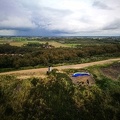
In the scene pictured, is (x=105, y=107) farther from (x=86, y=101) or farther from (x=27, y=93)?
(x=27, y=93)

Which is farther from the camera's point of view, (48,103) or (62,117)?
(48,103)

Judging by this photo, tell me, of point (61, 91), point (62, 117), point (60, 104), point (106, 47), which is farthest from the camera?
point (106, 47)

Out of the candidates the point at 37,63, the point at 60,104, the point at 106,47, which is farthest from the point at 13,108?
the point at 106,47

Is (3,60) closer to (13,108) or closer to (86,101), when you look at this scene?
(13,108)

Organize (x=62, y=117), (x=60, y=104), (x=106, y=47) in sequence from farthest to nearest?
1. (x=106, y=47)
2. (x=60, y=104)
3. (x=62, y=117)

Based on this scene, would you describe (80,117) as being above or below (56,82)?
below

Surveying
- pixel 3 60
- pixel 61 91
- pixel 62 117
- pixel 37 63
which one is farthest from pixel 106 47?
pixel 62 117
